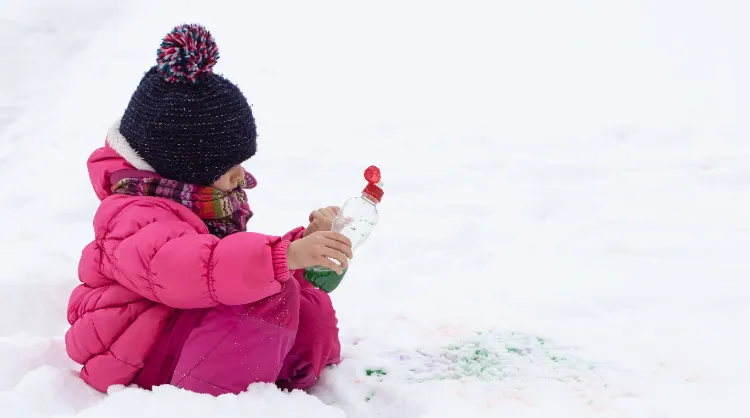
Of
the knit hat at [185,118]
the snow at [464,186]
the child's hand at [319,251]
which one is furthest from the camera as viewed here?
the snow at [464,186]

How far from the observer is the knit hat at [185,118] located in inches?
72.2

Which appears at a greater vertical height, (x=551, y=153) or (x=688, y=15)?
(x=688, y=15)

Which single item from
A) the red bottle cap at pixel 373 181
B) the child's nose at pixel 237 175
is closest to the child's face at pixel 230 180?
the child's nose at pixel 237 175

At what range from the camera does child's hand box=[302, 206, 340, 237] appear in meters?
2.10

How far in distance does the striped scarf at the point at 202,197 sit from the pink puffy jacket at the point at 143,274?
4 centimetres

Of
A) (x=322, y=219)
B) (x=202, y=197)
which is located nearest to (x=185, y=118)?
(x=202, y=197)

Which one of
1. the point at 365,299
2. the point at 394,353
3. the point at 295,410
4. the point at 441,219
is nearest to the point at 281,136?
the point at 441,219

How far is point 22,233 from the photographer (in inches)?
122

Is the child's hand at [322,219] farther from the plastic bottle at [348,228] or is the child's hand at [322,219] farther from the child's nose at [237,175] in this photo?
the child's nose at [237,175]

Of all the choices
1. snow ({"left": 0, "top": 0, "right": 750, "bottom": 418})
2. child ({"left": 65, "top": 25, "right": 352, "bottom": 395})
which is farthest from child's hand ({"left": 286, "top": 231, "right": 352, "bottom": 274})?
snow ({"left": 0, "top": 0, "right": 750, "bottom": 418})

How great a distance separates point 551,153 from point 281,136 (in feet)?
5.32

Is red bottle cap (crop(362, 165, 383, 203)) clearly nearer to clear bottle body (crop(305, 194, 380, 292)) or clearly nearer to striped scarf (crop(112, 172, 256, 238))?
clear bottle body (crop(305, 194, 380, 292))

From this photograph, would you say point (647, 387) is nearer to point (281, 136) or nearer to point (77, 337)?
point (77, 337)

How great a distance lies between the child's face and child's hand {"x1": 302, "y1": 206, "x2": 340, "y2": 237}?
24cm
